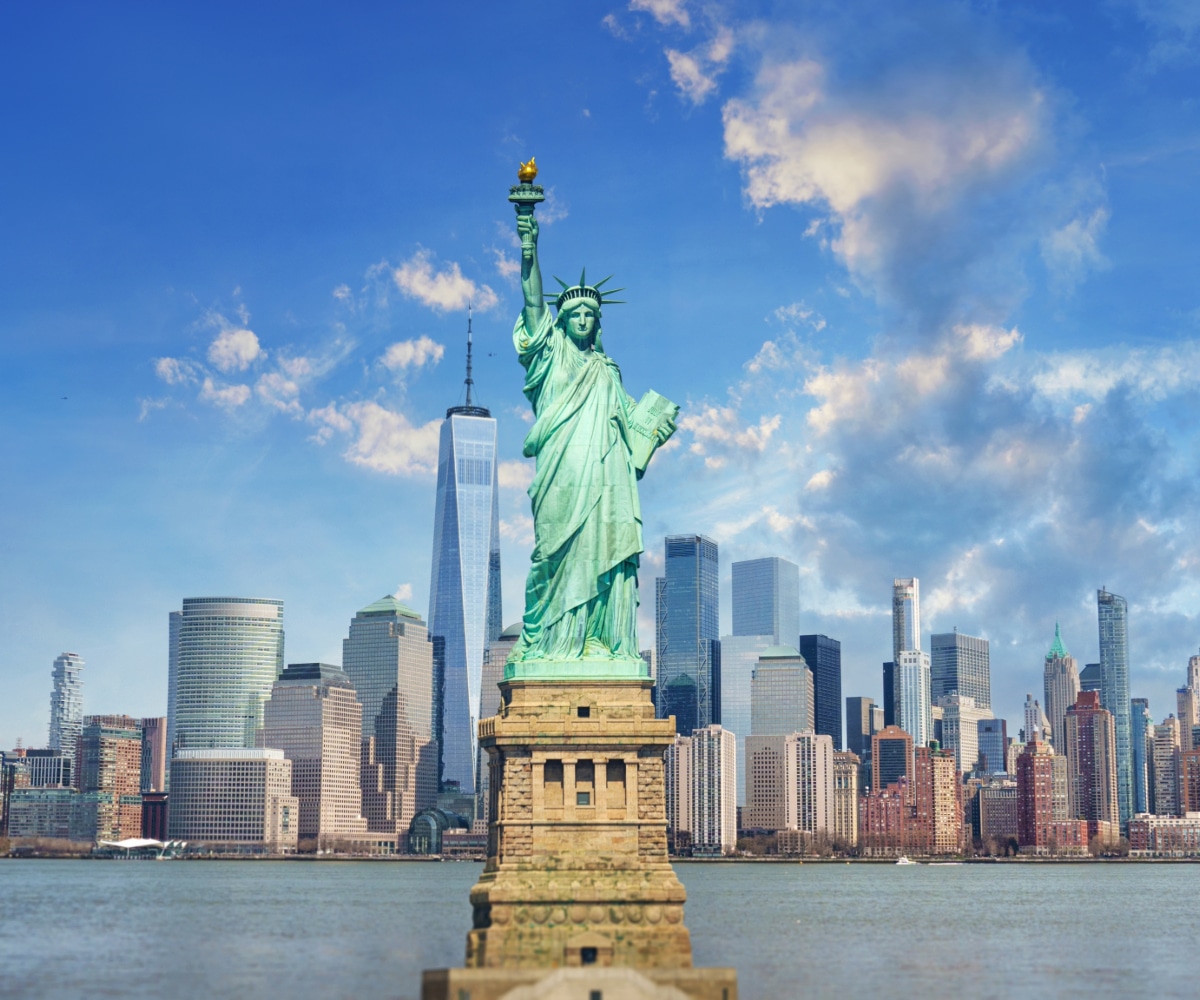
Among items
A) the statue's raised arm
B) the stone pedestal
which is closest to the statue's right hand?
the statue's raised arm

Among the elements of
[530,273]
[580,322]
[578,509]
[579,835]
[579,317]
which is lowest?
[579,835]

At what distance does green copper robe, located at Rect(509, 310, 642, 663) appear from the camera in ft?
179

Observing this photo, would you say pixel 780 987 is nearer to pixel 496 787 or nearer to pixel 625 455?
pixel 496 787

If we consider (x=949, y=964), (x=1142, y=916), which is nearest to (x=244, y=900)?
(x=1142, y=916)

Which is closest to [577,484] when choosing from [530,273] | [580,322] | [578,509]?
[578,509]

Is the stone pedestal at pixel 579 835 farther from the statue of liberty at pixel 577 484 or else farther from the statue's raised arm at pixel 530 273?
the statue's raised arm at pixel 530 273

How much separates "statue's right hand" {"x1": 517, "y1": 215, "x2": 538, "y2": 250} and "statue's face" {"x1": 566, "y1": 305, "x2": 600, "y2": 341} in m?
2.42

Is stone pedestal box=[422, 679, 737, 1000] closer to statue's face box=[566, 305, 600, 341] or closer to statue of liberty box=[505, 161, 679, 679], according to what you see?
statue of liberty box=[505, 161, 679, 679]

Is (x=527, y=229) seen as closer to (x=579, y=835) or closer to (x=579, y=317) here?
(x=579, y=317)

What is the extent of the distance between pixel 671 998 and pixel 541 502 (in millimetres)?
20061

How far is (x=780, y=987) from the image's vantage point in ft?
171

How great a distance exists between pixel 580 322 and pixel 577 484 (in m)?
5.01

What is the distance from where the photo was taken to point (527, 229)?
56219 mm

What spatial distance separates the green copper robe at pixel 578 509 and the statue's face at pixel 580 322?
14.6 inches
